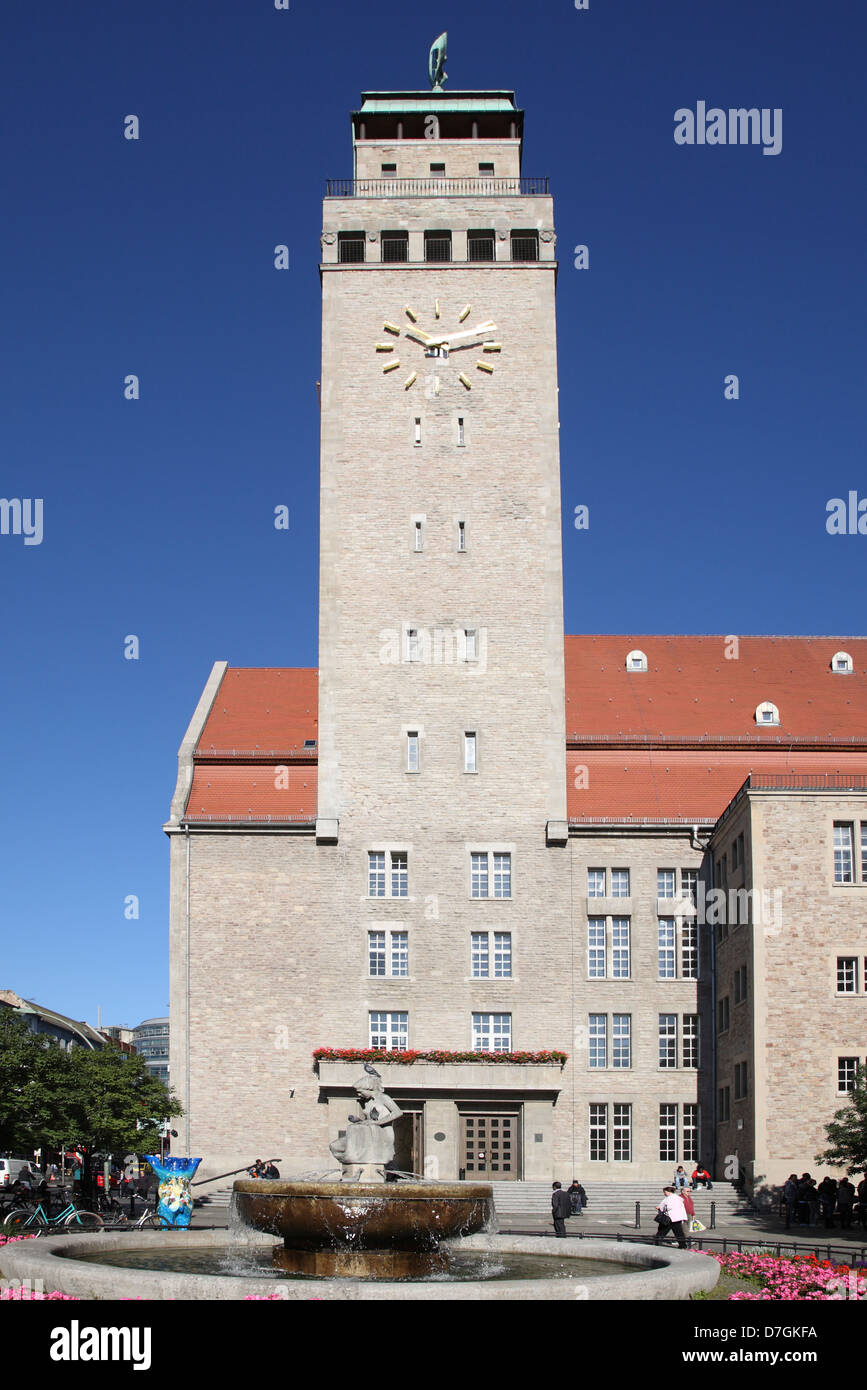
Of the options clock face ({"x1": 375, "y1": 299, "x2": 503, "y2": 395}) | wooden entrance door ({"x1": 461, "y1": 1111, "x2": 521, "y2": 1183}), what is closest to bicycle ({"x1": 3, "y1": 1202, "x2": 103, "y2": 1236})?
wooden entrance door ({"x1": 461, "y1": 1111, "x2": 521, "y2": 1183})

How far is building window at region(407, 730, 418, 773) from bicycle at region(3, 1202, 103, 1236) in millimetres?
22218

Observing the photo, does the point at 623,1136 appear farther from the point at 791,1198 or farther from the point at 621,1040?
the point at 791,1198

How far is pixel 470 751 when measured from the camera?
164ft

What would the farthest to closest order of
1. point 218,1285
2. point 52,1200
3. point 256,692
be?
point 256,692 < point 52,1200 < point 218,1285

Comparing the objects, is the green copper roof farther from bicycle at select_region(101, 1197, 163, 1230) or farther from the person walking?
bicycle at select_region(101, 1197, 163, 1230)

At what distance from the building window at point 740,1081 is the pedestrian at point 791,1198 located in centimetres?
404

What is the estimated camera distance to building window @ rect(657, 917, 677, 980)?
48688 millimetres

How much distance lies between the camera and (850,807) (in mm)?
42812

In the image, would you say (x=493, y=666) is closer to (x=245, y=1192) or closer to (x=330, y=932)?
(x=330, y=932)

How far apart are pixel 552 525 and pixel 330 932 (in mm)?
14907

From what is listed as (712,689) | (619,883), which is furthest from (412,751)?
(712,689)

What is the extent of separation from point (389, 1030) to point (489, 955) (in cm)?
376

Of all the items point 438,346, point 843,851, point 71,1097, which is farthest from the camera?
point 438,346
